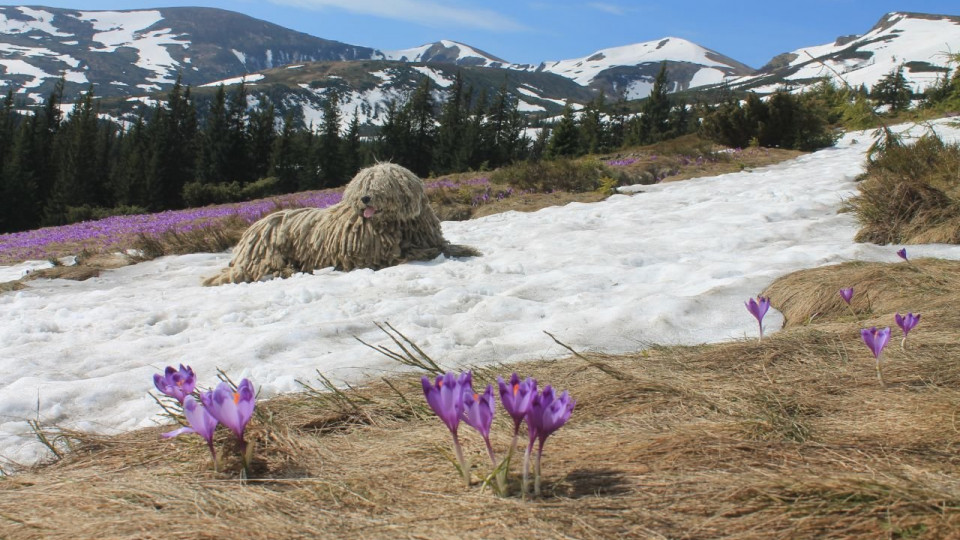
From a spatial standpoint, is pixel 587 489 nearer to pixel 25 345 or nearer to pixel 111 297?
pixel 25 345

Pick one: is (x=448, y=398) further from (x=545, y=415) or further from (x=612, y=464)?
(x=612, y=464)

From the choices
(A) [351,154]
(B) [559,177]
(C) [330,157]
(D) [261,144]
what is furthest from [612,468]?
(D) [261,144]

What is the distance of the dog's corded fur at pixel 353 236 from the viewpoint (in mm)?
6773

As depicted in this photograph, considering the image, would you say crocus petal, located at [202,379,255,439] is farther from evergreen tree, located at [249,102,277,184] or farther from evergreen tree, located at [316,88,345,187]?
evergreen tree, located at [249,102,277,184]

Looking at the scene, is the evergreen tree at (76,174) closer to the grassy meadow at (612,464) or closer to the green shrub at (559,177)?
the green shrub at (559,177)

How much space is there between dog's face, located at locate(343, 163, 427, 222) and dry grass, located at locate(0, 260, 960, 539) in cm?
401

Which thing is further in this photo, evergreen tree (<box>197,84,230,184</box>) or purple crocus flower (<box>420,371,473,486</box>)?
evergreen tree (<box>197,84,230,184</box>)

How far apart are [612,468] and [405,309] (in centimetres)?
349

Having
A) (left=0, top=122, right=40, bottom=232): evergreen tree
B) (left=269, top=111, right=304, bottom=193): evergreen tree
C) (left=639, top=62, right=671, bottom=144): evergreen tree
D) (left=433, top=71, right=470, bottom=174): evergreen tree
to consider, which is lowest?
(left=0, top=122, right=40, bottom=232): evergreen tree

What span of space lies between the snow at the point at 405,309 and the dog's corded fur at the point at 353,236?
12.2 inches

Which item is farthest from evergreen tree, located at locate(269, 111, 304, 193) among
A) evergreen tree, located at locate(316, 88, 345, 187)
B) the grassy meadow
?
the grassy meadow

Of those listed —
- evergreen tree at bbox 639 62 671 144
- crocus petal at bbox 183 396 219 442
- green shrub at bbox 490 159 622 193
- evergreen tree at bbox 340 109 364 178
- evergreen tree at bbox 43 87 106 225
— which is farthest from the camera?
evergreen tree at bbox 340 109 364 178

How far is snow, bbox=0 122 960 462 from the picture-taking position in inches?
146

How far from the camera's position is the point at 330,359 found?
12.8 feet
